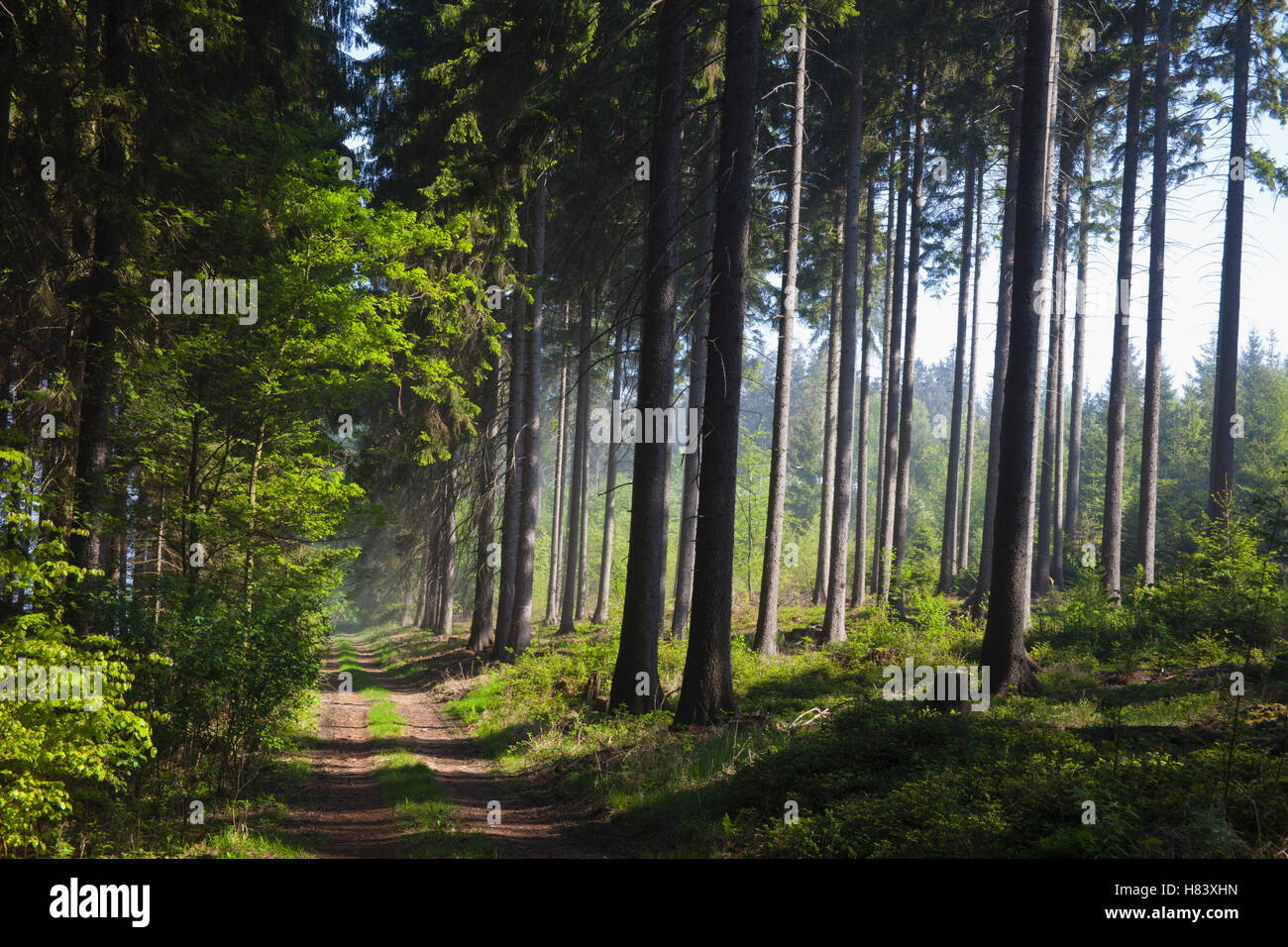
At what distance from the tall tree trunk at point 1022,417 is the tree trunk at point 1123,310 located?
986 centimetres

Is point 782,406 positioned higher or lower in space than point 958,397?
lower

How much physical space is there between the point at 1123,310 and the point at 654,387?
1584cm

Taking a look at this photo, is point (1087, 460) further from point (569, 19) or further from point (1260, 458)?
point (569, 19)

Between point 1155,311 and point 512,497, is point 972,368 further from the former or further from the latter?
point 512,497

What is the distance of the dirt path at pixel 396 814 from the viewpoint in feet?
23.4

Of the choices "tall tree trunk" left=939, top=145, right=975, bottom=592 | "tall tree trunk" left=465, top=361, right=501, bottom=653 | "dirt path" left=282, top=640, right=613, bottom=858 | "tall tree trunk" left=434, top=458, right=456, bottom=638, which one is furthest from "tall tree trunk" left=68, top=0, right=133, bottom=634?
"tall tree trunk" left=939, top=145, right=975, bottom=592

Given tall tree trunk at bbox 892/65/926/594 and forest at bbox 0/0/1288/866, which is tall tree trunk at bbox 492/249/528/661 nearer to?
forest at bbox 0/0/1288/866

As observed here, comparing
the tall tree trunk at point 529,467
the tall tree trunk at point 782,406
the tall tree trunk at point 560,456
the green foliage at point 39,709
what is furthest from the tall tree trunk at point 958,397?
the green foliage at point 39,709

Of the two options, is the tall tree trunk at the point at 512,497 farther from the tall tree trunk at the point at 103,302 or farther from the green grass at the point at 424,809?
the tall tree trunk at the point at 103,302

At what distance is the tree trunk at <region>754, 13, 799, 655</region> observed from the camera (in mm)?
14977

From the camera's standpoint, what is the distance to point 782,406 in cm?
1513

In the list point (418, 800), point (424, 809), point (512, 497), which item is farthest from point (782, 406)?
point (424, 809)

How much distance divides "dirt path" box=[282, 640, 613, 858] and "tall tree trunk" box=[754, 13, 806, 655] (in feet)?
22.4
